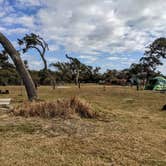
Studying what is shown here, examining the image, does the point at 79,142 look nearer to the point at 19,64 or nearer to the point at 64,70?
the point at 19,64

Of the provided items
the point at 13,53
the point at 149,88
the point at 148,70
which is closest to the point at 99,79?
the point at 148,70

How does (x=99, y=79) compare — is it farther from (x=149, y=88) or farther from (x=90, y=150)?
(x=90, y=150)

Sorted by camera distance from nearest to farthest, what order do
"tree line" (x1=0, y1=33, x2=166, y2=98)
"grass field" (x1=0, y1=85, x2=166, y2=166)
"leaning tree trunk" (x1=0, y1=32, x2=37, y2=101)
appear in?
"grass field" (x1=0, y1=85, x2=166, y2=166), "leaning tree trunk" (x1=0, y1=32, x2=37, y2=101), "tree line" (x1=0, y1=33, x2=166, y2=98)

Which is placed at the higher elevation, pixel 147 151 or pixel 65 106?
pixel 65 106

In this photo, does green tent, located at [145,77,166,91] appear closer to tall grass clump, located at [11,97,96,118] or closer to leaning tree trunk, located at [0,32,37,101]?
leaning tree trunk, located at [0,32,37,101]

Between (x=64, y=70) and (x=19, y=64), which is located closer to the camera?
(x=19, y=64)

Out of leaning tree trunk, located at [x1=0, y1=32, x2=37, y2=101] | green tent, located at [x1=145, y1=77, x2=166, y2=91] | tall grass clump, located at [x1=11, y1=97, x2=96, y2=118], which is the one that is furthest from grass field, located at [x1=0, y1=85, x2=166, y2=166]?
green tent, located at [x1=145, y1=77, x2=166, y2=91]

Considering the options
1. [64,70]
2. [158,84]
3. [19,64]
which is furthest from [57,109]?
[64,70]

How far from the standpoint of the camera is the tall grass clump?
6.82 metres

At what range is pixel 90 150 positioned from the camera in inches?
170

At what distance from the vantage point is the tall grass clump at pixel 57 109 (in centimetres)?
682

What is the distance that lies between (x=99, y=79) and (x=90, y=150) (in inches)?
2139

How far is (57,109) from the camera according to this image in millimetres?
6914

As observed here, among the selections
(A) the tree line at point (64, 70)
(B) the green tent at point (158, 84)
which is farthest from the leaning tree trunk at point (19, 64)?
(B) the green tent at point (158, 84)
